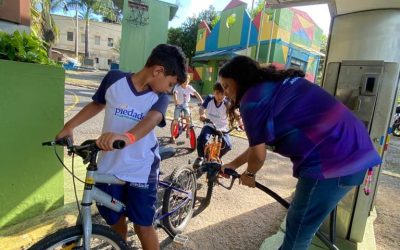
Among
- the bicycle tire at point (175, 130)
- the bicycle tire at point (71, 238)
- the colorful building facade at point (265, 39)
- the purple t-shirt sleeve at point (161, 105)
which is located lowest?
the bicycle tire at point (175, 130)

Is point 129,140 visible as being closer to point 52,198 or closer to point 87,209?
point 87,209

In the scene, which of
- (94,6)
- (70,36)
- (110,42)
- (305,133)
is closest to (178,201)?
(305,133)

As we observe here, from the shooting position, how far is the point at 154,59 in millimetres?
1948

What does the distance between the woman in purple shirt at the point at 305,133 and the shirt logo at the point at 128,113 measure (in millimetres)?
643

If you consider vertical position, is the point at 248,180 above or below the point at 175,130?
above

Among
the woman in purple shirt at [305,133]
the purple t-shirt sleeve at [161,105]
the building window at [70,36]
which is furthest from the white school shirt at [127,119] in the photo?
the building window at [70,36]

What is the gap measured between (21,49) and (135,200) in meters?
1.70

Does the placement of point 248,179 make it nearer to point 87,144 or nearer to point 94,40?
point 87,144

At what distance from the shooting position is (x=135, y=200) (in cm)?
206

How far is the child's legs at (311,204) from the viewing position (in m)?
1.83

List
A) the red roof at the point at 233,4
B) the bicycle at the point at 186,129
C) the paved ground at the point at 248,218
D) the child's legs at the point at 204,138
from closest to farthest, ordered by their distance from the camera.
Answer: the paved ground at the point at 248,218 < the child's legs at the point at 204,138 < the bicycle at the point at 186,129 < the red roof at the point at 233,4

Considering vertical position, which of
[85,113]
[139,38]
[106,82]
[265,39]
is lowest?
[85,113]

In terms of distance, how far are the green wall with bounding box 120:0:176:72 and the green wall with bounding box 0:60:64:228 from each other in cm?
1211

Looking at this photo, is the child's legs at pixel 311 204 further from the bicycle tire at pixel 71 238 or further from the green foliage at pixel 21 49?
the green foliage at pixel 21 49
